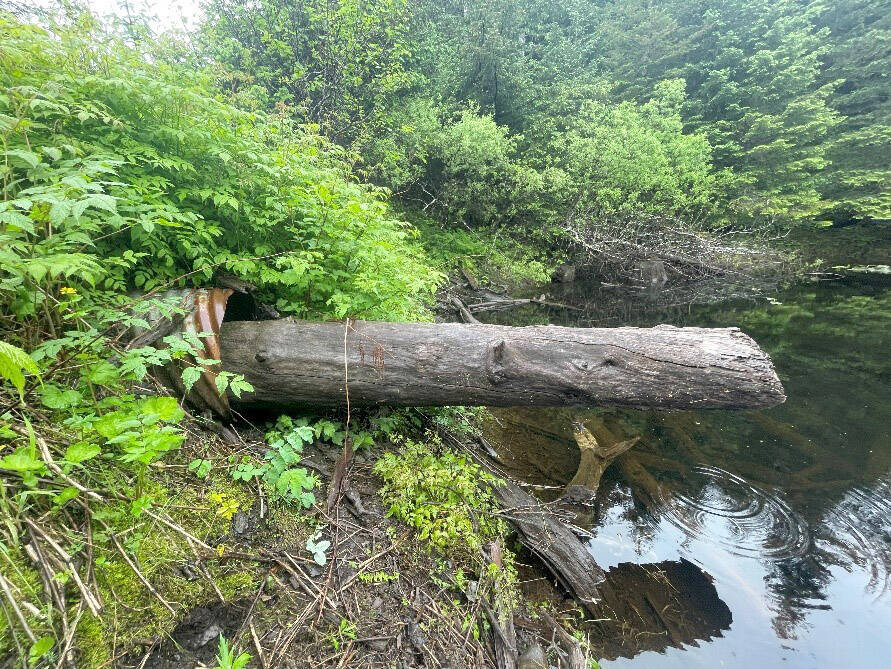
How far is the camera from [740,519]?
11.3 feet

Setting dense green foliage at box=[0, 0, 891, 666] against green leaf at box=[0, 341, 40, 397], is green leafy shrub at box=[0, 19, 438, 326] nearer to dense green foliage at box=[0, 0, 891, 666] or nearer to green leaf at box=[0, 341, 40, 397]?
dense green foliage at box=[0, 0, 891, 666]

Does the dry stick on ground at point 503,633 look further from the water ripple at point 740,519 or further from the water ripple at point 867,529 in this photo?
the water ripple at point 867,529

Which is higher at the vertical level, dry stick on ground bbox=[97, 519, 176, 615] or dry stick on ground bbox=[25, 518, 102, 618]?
dry stick on ground bbox=[25, 518, 102, 618]

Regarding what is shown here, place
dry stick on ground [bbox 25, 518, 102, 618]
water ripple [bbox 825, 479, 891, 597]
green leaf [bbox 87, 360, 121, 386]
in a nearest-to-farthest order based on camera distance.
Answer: dry stick on ground [bbox 25, 518, 102, 618] → green leaf [bbox 87, 360, 121, 386] → water ripple [bbox 825, 479, 891, 597]

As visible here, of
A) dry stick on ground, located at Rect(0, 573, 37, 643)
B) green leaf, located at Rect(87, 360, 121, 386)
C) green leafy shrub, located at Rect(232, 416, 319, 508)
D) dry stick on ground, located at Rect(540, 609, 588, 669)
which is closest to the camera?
dry stick on ground, located at Rect(0, 573, 37, 643)

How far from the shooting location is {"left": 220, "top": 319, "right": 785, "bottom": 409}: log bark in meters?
2.41

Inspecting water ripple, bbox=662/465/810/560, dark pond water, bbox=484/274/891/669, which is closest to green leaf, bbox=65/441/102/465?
dark pond water, bbox=484/274/891/669

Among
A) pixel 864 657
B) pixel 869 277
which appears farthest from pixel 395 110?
pixel 869 277

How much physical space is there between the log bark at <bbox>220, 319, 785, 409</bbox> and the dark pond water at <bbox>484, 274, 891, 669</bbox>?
1.59 metres

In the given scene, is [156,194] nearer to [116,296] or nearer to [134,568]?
[116,296]

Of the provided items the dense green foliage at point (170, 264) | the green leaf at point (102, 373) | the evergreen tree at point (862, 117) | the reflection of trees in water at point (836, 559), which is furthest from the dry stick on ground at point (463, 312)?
the evergreen tree at point (862, 117)

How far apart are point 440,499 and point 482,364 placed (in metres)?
0.94

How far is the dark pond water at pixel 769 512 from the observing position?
2551mm

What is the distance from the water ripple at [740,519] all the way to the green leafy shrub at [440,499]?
1.98 m
